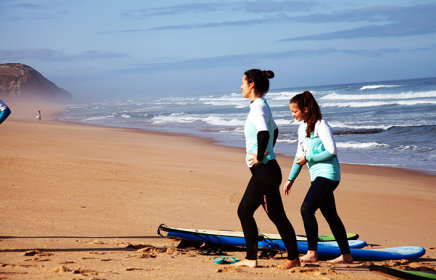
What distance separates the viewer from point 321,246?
5176mm

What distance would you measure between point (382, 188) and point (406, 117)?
19.7 metres

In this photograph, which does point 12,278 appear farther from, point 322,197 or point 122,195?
point 122,195

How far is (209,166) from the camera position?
12203 mm

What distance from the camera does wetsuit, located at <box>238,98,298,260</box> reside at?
3943 millimetres

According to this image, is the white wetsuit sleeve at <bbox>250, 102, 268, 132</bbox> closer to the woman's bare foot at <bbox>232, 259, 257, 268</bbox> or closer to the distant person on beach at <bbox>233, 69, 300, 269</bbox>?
the distant person on beach at <bbox>233, 69, 300, 269</bbox>

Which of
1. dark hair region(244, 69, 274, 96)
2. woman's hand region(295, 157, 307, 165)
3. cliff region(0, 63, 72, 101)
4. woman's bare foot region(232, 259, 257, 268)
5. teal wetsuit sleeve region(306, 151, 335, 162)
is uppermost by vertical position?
cliff region(0, 63, 72, 101)

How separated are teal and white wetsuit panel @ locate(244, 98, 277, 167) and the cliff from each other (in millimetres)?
107854

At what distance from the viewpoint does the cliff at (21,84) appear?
108125 mm

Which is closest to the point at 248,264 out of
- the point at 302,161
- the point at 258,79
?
the point at 302,161

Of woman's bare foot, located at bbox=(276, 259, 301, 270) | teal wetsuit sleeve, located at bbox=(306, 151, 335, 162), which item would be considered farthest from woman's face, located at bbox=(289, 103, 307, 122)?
woman's bare foot, located at bbox=(276, 259, 301, 270)

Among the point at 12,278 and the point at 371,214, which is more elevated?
the point at 12,278

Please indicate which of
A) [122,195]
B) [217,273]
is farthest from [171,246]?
[122,195]

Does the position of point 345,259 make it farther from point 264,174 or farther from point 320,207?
point 264,174

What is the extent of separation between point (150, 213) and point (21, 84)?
11580 cm
